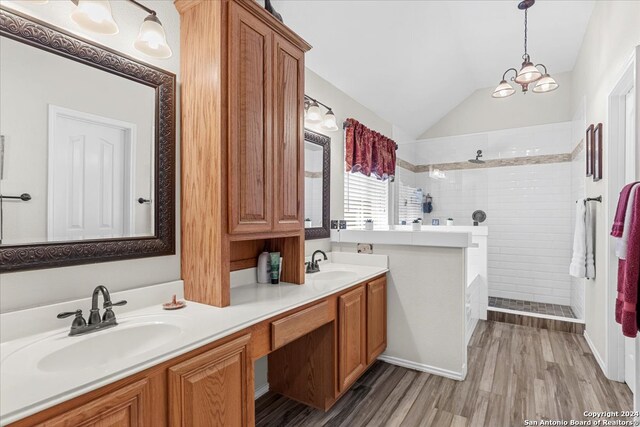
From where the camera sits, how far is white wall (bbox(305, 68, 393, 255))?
2.92 meters

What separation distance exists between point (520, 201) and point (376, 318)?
3317 mm

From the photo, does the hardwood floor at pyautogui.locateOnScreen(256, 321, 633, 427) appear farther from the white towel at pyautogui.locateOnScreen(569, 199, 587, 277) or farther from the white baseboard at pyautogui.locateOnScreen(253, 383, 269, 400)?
the white towel at pyautogui.locateOnScreen(569, 199, 587, 277)

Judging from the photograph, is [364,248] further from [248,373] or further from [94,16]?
[94,16]

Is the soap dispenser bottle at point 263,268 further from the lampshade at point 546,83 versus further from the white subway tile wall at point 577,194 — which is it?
the white subway tile wall at point 577,194

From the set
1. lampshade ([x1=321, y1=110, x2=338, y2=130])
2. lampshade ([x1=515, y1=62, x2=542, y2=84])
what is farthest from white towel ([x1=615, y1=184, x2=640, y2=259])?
lampshade ([x1=321, y1=110, x2=338, y2=130])

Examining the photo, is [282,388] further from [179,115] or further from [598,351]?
[598,351]

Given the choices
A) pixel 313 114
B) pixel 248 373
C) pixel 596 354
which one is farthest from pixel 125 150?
pixel 596 354

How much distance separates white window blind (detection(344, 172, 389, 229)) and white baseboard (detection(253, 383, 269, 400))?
1704mm

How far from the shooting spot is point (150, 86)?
5.50 feet

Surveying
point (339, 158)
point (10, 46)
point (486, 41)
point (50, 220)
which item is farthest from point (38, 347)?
point (486, 41)

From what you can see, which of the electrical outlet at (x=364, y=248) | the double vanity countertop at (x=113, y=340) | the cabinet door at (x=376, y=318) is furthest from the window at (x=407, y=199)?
the double vanity countertop at (x=113, y=340)

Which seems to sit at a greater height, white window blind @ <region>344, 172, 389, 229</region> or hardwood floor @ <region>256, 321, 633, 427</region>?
white window blind @ <region>344, 172, 389, 229</region>

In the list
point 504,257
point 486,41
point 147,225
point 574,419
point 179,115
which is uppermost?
point 486,41

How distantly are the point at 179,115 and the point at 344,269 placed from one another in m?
1.69
